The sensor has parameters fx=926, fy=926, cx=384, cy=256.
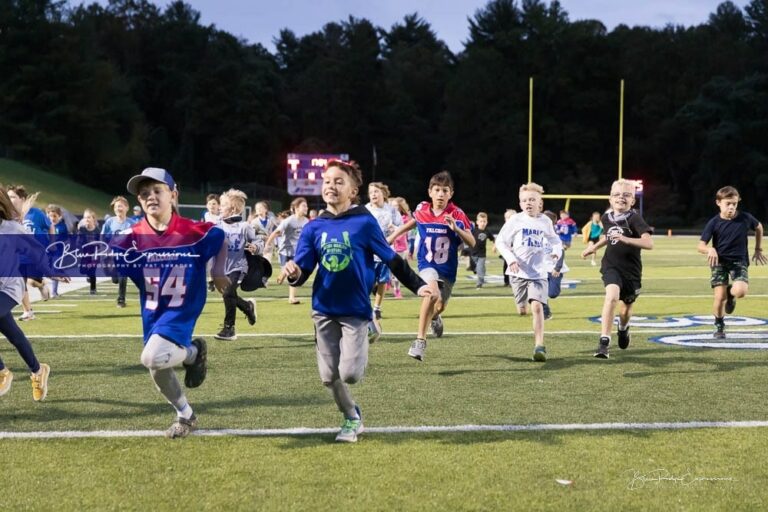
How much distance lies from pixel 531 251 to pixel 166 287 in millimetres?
4846

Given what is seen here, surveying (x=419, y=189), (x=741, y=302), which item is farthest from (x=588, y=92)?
(x=741, y=302)

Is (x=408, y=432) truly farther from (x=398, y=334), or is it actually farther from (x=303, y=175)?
(x=303, y=175)

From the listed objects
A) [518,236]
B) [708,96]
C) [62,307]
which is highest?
[708,96]

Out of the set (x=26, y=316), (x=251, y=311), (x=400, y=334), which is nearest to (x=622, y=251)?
(x=400, y=334)

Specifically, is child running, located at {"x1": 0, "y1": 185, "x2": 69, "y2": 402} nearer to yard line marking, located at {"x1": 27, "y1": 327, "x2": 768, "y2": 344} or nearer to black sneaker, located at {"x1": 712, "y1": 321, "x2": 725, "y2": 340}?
yard line marking, located at {"x1": 27, "y1": 327, "x2": 768, "y2": 344}

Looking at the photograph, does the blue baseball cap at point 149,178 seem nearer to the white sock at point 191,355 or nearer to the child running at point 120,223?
the white sock at point 191,355

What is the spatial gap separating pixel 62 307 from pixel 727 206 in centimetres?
1069

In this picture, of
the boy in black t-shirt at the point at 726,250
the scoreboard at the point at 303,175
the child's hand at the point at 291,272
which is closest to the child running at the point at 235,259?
the child's hand at the point at 291,272

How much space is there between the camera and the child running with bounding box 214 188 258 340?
34.7 ft

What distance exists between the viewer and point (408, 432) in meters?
6.02

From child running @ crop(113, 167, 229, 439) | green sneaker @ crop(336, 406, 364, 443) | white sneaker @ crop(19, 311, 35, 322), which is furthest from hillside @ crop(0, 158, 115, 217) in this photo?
green sneaker @ crop(336, 406, 364, 443)

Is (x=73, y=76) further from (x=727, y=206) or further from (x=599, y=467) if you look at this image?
(x=599, y=467)

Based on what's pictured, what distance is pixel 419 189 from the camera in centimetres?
8569

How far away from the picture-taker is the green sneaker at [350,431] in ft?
18.9
